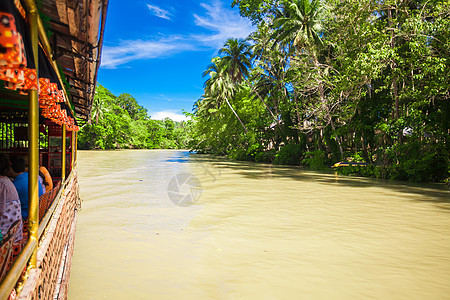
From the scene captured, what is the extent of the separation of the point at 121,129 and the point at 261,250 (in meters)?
59.0

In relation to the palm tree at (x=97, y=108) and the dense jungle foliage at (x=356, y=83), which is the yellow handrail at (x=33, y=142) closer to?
the dense jungle foliage at (x=356, y=83)

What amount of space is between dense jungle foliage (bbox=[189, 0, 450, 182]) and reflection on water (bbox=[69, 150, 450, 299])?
5.83 meters

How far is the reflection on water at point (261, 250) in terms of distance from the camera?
3586mm

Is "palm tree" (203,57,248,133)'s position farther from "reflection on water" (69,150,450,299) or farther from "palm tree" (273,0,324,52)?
"reflection on water" (69,150,450,299)

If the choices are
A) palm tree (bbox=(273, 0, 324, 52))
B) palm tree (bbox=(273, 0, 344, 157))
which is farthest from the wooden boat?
palm tree (bbox=(273, 0, 324, 52))

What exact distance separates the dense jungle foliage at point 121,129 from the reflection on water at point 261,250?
36919 millimetres

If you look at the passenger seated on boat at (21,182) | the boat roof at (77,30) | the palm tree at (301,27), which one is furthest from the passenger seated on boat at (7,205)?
the palm tree at (301,27)

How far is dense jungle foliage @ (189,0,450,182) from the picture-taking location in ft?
39.6

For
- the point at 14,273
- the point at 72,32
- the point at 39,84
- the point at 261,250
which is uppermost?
→ the point at 72,32

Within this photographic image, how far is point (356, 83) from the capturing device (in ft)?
46.6

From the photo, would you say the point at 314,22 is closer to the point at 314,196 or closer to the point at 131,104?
the point at 314,196

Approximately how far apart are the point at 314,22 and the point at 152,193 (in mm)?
17546

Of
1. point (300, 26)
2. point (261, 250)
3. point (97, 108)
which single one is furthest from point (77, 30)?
point (97, 108)

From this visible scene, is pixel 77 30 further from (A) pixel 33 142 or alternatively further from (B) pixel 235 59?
(B) pixel 235 59
